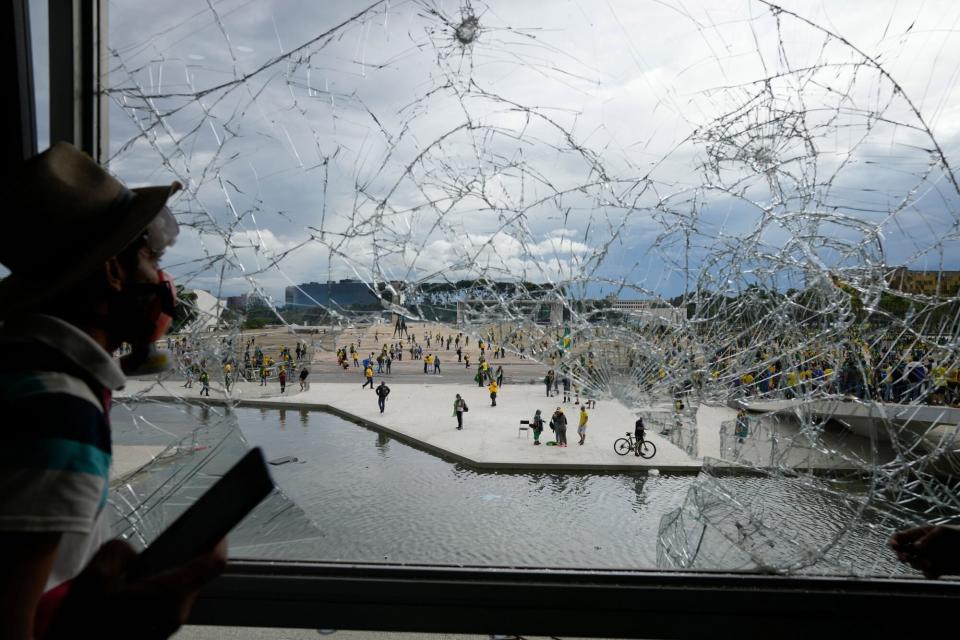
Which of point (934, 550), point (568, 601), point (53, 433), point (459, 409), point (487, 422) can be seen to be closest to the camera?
point (53, 433)

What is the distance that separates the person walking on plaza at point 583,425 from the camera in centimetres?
242

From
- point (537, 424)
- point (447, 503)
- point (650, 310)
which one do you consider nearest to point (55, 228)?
point (650, 310)

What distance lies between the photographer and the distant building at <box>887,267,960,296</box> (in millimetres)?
1455

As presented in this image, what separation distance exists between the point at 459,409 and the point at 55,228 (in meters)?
2.18

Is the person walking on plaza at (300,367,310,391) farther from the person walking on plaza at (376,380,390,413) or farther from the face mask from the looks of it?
the face mask

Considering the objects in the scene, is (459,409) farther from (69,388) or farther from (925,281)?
(69,388)

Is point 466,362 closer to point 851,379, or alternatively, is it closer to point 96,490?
point 851,379

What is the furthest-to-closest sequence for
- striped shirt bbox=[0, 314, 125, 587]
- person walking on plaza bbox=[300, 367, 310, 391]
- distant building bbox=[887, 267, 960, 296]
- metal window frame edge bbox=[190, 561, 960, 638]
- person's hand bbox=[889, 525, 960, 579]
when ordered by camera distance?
person walking on plaza bbox=[300, 367, 310, 391] → distant building bbox=[887, 267, 960, 296] → metal window frame edge bbox=[190, 561, 960, 638] → person's hand bbox=[889, 525, 960, 579] → striped shirt bbox=[0, 314, 125, 587]

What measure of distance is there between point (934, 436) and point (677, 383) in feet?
2.31

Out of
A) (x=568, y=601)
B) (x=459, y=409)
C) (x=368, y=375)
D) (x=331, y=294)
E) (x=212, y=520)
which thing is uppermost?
(x=331, y=294)

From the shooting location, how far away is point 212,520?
19.9 inches

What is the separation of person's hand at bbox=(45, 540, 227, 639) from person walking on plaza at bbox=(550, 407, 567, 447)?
2.00m

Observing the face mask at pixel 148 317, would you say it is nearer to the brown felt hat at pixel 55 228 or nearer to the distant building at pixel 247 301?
the brown felt hat at pixel 55 228

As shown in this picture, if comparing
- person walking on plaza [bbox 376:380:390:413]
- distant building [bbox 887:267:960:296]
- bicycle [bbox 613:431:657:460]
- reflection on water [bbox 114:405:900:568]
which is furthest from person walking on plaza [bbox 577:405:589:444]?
distant building [bbox 887:267:960:296]
